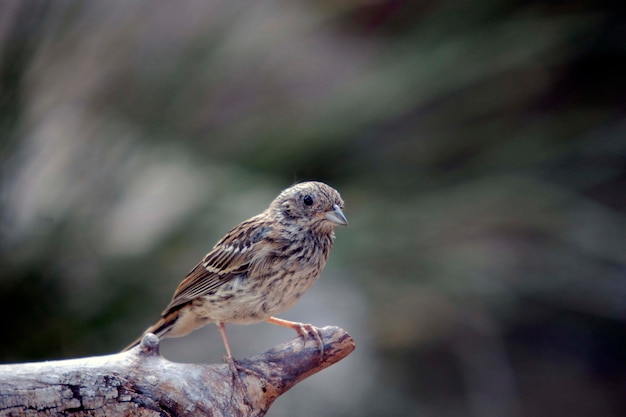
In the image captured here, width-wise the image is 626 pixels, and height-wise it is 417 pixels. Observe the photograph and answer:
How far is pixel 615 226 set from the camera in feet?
16.4

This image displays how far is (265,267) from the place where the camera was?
2.70m

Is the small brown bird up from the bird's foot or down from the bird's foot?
up

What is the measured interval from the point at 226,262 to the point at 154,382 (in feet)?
2.33

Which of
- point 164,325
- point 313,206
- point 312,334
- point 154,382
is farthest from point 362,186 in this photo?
point 154,382

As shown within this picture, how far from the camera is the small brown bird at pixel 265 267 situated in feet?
8.82

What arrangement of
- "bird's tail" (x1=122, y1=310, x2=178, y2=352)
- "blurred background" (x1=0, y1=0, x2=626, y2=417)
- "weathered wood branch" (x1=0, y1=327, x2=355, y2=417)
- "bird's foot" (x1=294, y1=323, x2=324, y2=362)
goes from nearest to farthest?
"weathered wood branch" (x1=0, y1=327, x2=355, y2=417) → "bird's foot" (x1=294, y1=323, x2=324, y2=362) → "bird's tail" (x1=122, y1=310, x2=178, y2=352) → "blurred background" (x1=0, y1=0, x2=626, y2=417)

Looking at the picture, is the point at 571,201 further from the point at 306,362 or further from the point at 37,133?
the point at 37,133

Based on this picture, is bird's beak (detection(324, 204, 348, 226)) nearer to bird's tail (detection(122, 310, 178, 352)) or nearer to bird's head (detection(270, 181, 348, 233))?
bird's head (detection(270, 181, 348, 233))

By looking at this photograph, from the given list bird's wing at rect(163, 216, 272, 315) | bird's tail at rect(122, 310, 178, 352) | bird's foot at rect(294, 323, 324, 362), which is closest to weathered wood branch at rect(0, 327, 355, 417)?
bird's foot at rect(294, 323, 324, 362)

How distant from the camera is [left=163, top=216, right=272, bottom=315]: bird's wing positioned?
Answer: 9.12ft

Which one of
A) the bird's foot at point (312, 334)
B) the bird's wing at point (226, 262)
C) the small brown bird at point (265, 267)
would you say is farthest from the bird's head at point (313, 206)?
the bird's foot at point (312, 334)

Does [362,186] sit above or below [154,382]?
above

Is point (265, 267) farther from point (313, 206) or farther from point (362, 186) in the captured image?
point (362, 186)

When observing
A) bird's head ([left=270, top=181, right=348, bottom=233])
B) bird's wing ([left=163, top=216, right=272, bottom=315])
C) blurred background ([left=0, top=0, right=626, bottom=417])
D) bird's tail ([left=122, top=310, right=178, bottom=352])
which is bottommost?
bird's tail ([left=122, top=310, right=178, bottom=352])
